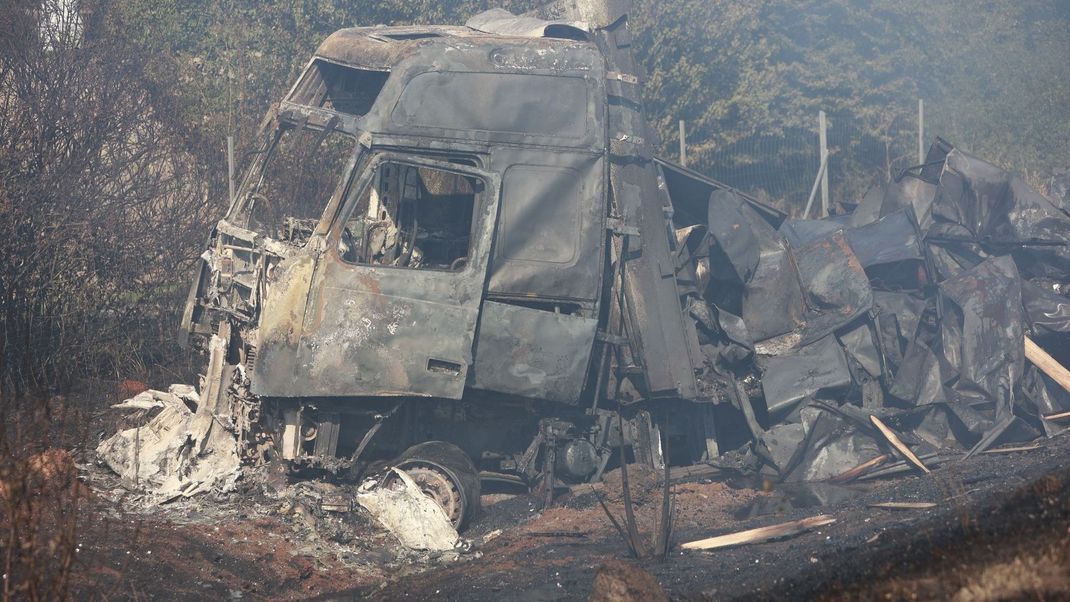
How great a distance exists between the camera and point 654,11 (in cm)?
1723

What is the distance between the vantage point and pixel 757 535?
5.14 m

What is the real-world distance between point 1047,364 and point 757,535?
332 cm

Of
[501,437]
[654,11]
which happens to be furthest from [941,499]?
[654,11]

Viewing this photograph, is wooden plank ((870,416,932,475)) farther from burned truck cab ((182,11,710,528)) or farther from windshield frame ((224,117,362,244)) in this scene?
windshield frame ((224,117,362,244))

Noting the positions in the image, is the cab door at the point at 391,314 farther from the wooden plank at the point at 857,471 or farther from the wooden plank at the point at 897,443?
the wooden plank at the point at 897,443

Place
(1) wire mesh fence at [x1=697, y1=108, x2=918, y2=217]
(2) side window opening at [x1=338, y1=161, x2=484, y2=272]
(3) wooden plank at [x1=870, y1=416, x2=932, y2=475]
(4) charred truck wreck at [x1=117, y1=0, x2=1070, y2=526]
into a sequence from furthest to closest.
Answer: (1) wire mesh fence at [x1=697, y1=108, x2=918, y2=217] → (3) wooden plank at [x1=870, y1=416, x2=932, y2=475] → (2) side window opening at [x1=338, y1=161, x2=484, y2=272] → (4) charred truck wreck at [x1=117, y1=0, x2=1070, y2=526]

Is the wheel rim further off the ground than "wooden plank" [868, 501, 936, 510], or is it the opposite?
"wooden plank" [868, 501, 936, 510]

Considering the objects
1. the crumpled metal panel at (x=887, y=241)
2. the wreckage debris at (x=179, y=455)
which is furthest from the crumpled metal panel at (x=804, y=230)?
the wreckage debris at (x=179, y=455)

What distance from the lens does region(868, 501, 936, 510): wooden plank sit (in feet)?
17.1

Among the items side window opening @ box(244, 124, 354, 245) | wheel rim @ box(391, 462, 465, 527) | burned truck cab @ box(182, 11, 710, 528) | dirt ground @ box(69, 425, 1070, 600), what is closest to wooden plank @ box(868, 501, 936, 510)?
dirt ground @ box(69, 425, 1070, 600)

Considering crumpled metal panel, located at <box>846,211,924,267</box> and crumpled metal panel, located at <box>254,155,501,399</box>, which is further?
crumpled metal panel, located at <box>846,211,924,267</box>

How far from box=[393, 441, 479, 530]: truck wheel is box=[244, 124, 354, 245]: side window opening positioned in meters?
1.50

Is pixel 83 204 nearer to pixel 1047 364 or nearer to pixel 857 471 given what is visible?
pixel 857 471

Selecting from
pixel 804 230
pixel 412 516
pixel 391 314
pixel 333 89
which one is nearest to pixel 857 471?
pixel 804 230
